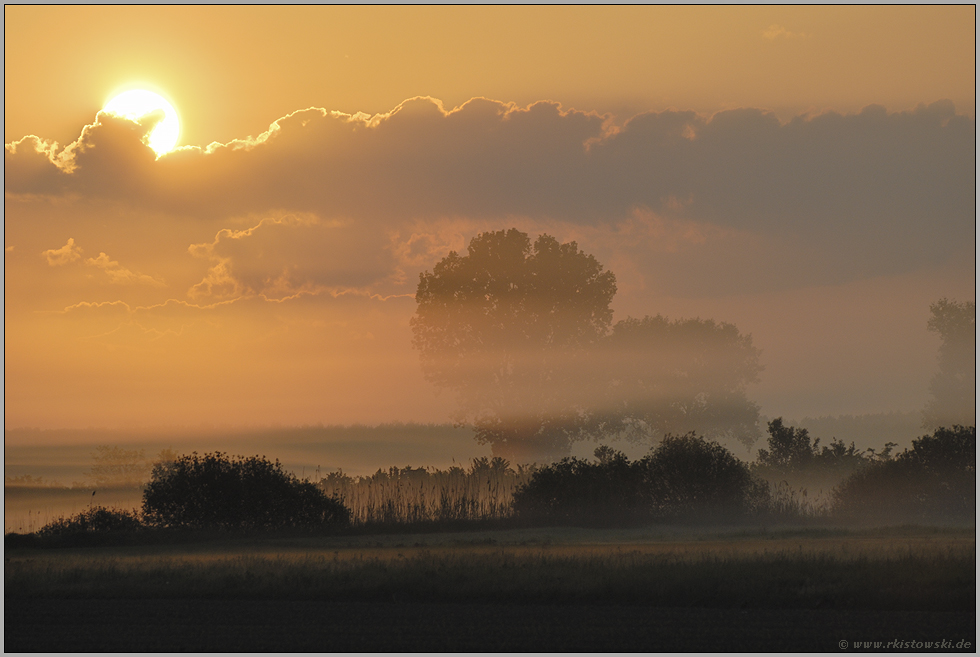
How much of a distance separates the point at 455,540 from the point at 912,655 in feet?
51.7

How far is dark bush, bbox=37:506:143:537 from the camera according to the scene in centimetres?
2962

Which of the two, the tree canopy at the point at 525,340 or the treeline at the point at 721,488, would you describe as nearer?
the treeline at the point at 721,488

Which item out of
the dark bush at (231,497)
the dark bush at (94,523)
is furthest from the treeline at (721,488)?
the dark bush at (94,523)

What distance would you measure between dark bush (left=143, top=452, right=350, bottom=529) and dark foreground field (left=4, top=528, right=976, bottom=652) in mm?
3250

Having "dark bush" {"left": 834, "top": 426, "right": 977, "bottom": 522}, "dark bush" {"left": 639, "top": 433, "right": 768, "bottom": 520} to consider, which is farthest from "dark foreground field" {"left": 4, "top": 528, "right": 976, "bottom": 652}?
"dark bush" {"left": 639, "top": 433, "right": 768, "bottom": 520}

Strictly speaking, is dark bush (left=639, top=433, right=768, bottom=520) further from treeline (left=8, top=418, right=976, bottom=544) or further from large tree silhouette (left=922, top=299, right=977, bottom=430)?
large tree silhouette (left=922, top=299, right=977, bottom=430)

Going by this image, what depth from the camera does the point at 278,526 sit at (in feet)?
105

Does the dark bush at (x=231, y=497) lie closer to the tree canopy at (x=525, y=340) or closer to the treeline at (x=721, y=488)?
the treeline at (x=721, y=488)

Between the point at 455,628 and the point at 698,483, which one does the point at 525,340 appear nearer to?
the point at 698,483

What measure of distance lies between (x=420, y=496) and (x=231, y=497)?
6.99 m

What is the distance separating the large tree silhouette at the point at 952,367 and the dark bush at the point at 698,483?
740 inches

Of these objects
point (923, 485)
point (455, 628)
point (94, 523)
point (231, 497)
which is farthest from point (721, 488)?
point (94, 523)

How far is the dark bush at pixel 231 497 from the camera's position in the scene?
31688mm

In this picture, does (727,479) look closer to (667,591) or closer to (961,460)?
(961,460)
